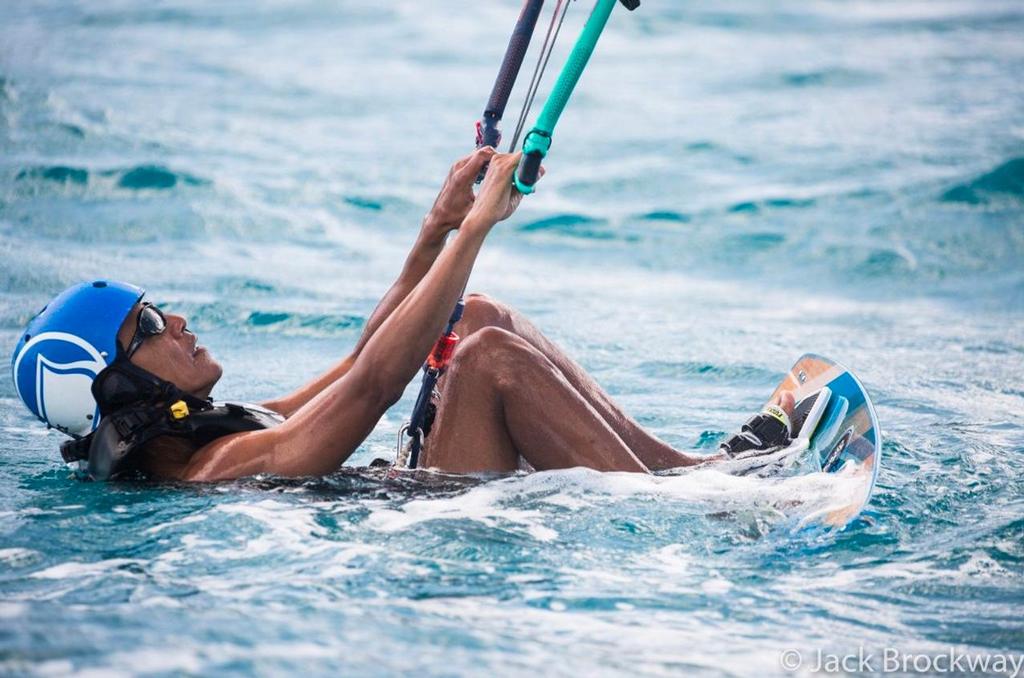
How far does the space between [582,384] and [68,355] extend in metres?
2.22

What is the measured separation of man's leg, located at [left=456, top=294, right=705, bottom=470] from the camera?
575 centimetres

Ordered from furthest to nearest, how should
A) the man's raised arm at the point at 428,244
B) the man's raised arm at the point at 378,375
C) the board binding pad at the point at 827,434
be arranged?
the board binding pad at the point at 827,434 < the man's raised arm at the point at 428,244 < the man's raised arm at the point at 378,375

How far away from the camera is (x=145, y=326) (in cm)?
521

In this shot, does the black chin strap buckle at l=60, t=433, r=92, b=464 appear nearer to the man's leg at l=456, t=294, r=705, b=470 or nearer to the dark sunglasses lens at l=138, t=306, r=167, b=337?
the dark sunglasses lens at l=138, t=306, r=167, b=337

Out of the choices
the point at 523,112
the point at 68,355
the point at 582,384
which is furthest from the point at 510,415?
the point at 68,355

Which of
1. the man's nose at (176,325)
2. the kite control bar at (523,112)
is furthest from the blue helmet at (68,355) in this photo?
the kite control bar at (523,112)

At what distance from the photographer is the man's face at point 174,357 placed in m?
5.20

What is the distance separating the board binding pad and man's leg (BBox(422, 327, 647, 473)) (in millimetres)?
791

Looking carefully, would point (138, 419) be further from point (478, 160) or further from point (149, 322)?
point (478, 160)

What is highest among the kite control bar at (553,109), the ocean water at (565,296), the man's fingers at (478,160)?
the kite control bar at (553,109)

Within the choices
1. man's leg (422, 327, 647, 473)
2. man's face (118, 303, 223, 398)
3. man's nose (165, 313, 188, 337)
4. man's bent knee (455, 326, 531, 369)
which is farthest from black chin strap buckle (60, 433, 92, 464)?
man's bent knee (455, 326, 531, 369)

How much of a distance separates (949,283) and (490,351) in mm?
7506

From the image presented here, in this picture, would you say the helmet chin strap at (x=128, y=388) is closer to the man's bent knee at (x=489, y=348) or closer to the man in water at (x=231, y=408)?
A: the man in water at (x=231, y=408)

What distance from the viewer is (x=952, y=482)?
19.1ft
